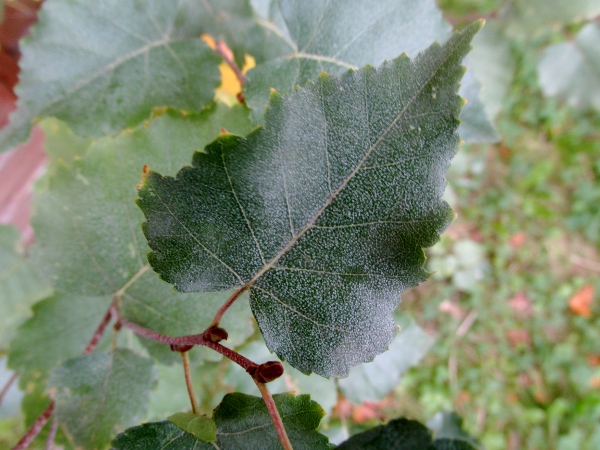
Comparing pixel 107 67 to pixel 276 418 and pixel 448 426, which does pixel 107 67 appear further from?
pixel 448 426

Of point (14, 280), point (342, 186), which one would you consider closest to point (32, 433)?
point (342, 186)

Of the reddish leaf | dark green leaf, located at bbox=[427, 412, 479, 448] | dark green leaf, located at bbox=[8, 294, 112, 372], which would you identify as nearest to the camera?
dark green leaf, located at bbox=[8, 294, 112, 372]

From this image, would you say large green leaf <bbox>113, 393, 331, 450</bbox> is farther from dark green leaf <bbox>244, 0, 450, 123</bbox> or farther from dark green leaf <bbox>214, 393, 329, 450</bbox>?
dark green leaf <bbox>244, 0, 450, 123</bbox>

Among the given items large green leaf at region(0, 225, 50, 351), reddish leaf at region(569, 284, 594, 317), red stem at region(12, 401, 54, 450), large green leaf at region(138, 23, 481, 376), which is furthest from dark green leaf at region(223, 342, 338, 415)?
reddish leaf at region(569, 284, 594, 317)

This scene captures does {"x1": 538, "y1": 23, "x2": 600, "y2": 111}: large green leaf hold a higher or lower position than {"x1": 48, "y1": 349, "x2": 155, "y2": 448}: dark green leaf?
lower

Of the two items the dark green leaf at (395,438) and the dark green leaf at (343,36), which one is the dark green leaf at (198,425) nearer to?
the dark green leaf at (395,438)

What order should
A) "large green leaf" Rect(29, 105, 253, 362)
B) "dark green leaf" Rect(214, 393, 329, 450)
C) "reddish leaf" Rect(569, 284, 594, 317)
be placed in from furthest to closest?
1. "reddish leaf" Rect(569, 284, 594, 317)
2. "large green leaf" Rect(29, 105, 253, 362)
3. "dark green leaf" Rect(214, 393, 329, 450)
